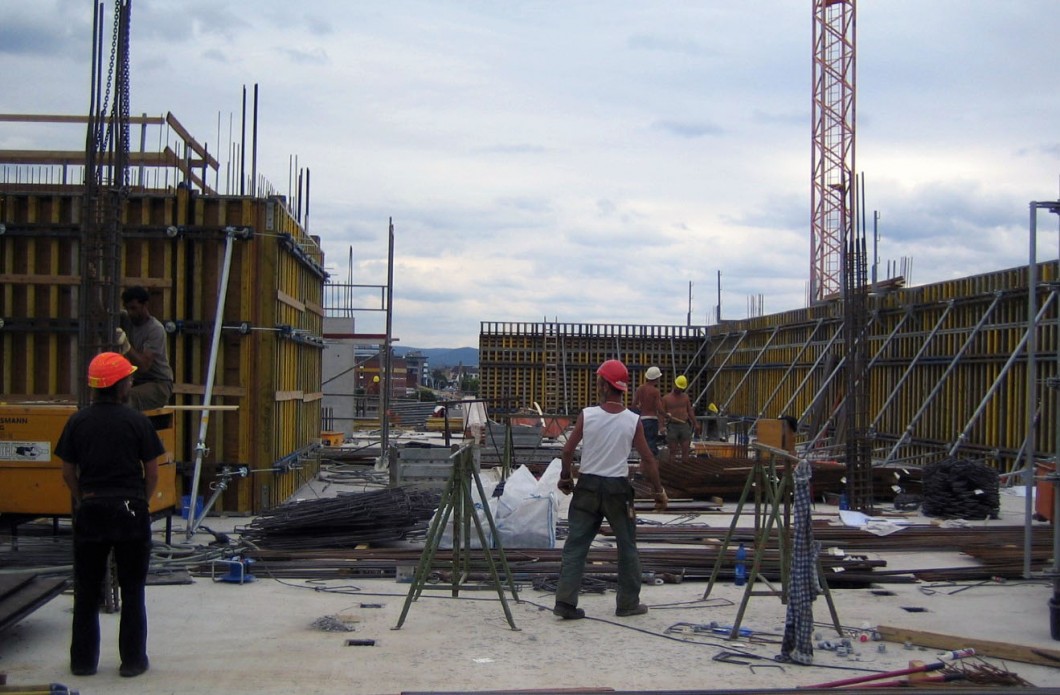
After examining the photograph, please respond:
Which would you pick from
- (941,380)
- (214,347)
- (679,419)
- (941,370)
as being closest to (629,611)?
(214,347)

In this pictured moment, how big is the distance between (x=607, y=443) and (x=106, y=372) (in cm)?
349

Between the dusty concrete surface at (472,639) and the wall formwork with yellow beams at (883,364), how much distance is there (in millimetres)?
2657

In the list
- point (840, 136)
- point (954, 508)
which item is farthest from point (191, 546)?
point (840, 136)

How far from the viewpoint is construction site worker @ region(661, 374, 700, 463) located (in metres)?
18.2

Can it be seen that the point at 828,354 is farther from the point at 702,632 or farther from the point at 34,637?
the point at 34,637

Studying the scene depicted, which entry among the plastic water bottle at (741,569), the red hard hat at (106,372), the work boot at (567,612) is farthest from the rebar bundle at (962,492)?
the red hard hat at (106,372)

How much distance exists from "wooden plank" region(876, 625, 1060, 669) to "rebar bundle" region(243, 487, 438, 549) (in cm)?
497

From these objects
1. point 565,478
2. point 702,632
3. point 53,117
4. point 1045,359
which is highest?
point 53,117

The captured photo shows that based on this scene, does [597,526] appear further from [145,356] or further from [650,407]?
[650,407]

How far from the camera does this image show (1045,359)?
54.3 feet

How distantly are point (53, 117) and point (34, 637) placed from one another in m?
14.3

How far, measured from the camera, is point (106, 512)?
612 cm

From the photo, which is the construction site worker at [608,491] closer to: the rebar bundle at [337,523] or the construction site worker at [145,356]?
the rebar bundle at [337,523]

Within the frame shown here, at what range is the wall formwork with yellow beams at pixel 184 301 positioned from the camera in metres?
12.5
